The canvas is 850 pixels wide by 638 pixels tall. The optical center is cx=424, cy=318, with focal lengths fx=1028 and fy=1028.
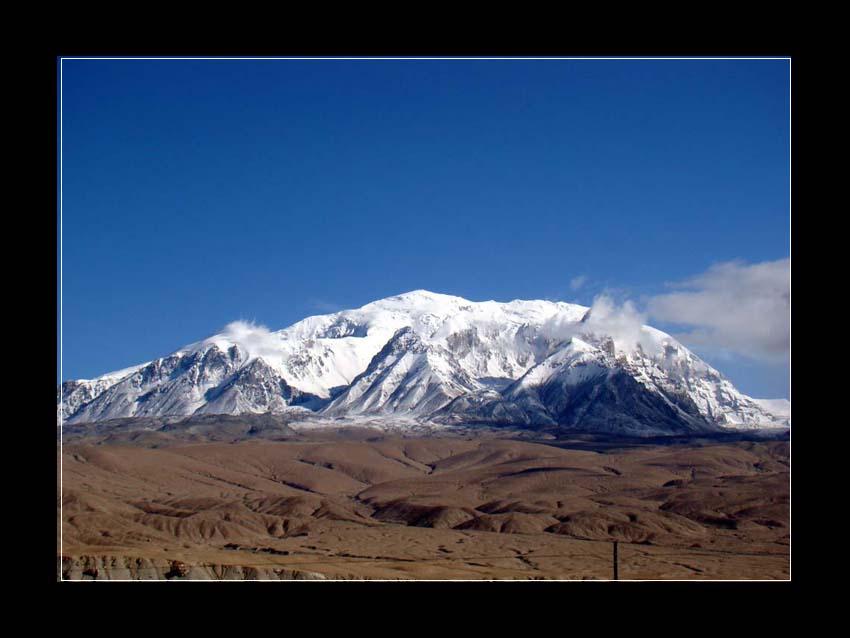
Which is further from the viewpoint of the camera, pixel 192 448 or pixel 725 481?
pixel 192 448

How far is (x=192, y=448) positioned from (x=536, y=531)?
86857mm

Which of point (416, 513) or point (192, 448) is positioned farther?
point (192, 448)
